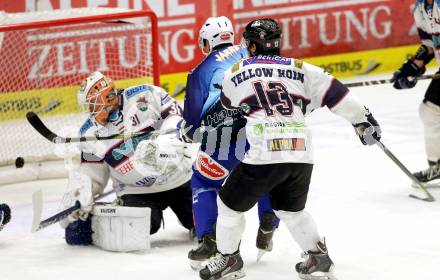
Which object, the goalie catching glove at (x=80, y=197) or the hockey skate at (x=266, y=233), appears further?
the goalie catching glove at (x=80, y=197)

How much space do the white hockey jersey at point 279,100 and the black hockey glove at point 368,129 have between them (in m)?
0.07

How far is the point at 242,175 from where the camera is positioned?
4477 millimetres

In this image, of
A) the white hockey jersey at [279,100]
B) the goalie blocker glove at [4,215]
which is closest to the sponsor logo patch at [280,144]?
the white hockey jersey at [279,100]

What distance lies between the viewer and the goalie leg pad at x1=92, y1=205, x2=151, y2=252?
17.3 feet

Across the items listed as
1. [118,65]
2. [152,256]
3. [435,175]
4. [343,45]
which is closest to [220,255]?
[152,256]

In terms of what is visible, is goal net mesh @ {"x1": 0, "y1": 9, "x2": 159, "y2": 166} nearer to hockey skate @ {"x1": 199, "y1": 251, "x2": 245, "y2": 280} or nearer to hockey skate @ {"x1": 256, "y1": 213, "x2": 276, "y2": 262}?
hockey skate @ {"x1": 256, "y1": 213, "x2": 276, "y2": 262}

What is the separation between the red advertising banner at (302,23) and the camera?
8852 millimetres

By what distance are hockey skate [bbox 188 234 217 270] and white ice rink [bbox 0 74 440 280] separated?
0.06 meters

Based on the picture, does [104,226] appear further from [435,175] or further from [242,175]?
[435,175]

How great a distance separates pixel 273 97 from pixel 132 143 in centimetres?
128

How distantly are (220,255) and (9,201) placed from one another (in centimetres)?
228

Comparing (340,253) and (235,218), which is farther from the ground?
(235,218)

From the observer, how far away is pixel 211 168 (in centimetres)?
500

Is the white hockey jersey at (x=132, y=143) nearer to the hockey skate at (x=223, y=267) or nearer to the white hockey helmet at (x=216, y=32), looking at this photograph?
the white hockey helmet at (x=216, y=32)
